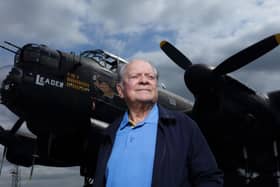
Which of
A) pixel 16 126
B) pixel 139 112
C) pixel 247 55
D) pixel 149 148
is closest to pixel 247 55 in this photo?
pixel 247 55

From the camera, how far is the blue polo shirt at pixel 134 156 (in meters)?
2.65

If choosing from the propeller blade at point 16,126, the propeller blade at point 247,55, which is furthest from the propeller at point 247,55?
the propeller blade at point 16,126

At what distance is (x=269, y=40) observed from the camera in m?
11.6

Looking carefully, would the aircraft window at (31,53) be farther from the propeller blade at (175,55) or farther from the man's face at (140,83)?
the man's face at (140,83)

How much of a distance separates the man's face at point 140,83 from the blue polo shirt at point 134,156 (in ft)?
0.48

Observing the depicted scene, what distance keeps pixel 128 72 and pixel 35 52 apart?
29.6 feet

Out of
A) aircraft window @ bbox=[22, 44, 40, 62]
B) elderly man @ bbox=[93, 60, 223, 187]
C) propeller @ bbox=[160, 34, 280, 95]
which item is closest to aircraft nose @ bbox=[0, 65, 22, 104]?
aircraft window @ bbox=[22, 44, 40, 62]

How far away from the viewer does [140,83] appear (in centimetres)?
295

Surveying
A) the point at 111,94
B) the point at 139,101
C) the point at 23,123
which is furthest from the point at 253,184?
the point at 139,101

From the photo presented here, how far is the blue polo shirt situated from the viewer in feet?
8.71

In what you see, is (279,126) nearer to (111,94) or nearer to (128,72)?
(111,94)

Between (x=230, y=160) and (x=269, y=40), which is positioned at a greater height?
(x=269, y=40)

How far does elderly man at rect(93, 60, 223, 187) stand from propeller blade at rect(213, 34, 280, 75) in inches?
350

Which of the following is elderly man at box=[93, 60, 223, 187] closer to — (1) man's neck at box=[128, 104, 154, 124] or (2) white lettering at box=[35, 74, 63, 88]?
(1) man's neck at box=[128, 104, 154, 124]
